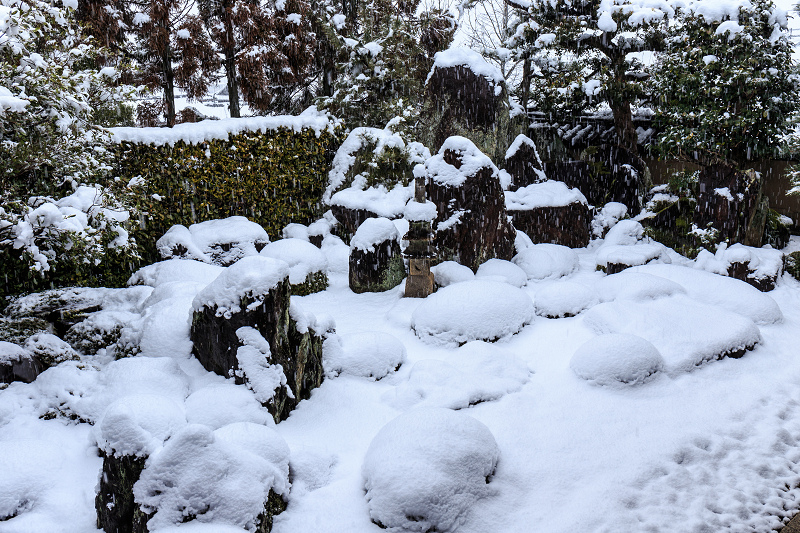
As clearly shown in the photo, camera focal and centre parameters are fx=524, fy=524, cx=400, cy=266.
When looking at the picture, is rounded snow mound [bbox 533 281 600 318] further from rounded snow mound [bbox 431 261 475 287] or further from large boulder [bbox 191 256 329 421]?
large boulder [bbox 191 256 329 421]

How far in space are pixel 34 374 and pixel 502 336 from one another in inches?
169

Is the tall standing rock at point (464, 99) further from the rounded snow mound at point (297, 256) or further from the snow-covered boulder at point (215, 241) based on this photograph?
the snow-covered boulder at point (215, 241)

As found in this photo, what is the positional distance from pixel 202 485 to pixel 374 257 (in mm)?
4501

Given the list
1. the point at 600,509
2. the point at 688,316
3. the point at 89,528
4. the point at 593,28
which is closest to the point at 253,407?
the point at 89,528

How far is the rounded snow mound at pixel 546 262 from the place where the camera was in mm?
7699

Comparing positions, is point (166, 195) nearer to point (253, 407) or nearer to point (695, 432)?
point (253, 407)

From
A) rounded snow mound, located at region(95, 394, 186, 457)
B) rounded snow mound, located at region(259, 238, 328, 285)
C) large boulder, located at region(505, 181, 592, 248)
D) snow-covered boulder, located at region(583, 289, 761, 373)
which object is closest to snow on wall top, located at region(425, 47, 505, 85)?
large boulder, located at region(505, 181, 592, 248)

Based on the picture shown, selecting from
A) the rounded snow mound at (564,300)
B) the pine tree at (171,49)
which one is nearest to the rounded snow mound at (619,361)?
the rounded snow mound at (564,300)

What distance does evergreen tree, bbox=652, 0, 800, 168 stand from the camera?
25.8 feet

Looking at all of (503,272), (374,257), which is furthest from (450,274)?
(374,257)

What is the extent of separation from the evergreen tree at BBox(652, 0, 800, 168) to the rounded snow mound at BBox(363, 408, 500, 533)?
7058 mm

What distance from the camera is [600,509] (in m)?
3.16

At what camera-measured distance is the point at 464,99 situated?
32.8 ft

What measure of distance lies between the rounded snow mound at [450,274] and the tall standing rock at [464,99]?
11.8ft
